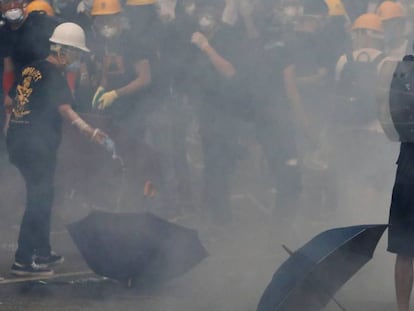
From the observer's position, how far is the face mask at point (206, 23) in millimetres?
7078

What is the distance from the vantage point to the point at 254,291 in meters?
5.60

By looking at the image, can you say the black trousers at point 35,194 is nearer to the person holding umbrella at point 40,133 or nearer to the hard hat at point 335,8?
the person holding umbrella at point 40,133

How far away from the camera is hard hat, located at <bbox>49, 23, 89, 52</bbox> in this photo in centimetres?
614

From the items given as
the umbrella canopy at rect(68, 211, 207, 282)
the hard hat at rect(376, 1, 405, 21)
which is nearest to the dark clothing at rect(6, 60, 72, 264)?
the umbrella canopy at rect(68, 211, 207, 282)

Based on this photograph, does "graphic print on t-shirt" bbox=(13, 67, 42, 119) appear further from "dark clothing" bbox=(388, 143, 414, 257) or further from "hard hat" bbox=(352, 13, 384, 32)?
"hard hat" bbox=(352, 13, 384, 32)

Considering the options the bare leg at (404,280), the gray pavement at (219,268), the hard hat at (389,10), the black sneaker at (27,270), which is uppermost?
the hard hat at (389,10)

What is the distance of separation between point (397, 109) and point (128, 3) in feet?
10.2

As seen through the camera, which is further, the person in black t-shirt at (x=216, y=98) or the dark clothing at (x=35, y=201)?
the person in black t-shirt at (x=216, y=98)

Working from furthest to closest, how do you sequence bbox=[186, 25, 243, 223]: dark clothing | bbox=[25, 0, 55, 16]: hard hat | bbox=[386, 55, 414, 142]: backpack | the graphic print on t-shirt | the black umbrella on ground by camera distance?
bbox=[25, 0, 55, 16]: hard hat < bbox=[186, 25, 243, 223]: dark clothing < the graphic print on t-shirt < bbox=[386, 55, 414, 142]: backpack < the black umbrella on ground

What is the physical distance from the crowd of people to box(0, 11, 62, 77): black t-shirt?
0.01m

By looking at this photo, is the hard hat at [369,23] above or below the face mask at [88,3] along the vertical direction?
below

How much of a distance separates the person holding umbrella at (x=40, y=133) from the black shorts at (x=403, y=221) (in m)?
1.97

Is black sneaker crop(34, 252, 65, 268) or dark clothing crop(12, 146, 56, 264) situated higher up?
dark clothing crop(12, 146, 56, 264)

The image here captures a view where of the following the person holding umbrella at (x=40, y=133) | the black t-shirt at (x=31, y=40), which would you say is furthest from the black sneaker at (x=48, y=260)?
the black t-shirt at (x=31, y=40)
